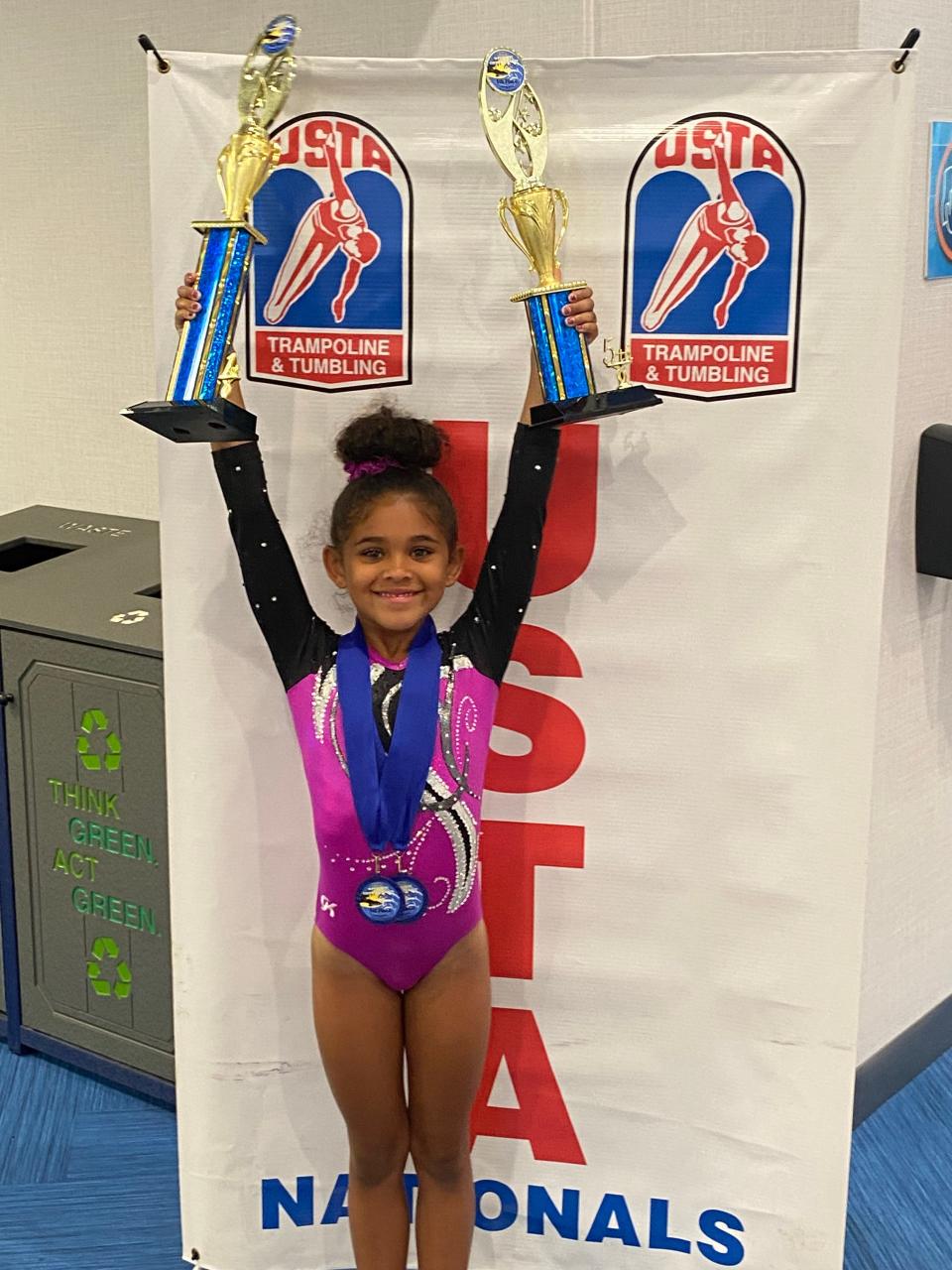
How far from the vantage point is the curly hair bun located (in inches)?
79.7

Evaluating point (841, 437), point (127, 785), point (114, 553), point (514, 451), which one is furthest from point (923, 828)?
point (114, 553)


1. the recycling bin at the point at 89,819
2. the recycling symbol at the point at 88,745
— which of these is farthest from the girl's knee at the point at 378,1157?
the recycling symbol at the point at 88,745

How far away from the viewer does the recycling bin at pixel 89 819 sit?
2768 millimetres

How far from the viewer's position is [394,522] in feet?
6.46

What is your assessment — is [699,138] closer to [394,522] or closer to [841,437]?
[841,437]

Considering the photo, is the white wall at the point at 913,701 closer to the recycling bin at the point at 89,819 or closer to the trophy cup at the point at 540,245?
the trophy cup at the point at 540,245

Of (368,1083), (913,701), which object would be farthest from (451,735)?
(913,701)

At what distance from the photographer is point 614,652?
2168 millimetres

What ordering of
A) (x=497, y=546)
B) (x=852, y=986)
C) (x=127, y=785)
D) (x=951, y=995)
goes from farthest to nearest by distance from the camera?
(x=951, y=995)
(x=127, y=785)
(x=852, y=986)
(x=497, y=546)

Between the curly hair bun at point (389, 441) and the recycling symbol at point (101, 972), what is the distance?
51.5 inches

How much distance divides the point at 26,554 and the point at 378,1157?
179 cm

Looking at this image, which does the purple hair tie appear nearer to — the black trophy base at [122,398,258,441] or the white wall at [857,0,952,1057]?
the black trophy base at [122,398,258,441]

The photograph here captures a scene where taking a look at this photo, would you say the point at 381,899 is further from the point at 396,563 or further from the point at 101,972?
the point at 101,972

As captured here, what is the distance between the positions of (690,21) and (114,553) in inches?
66.6
